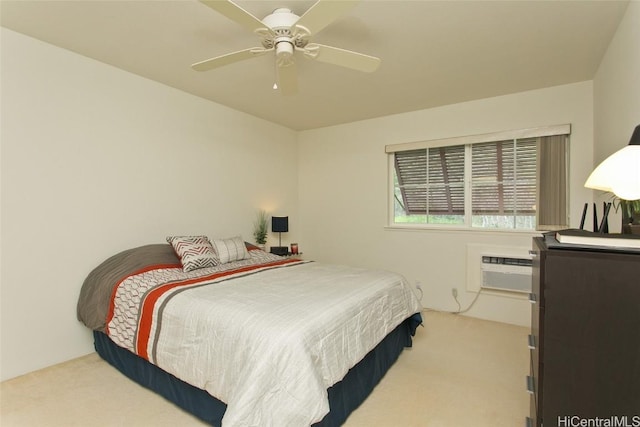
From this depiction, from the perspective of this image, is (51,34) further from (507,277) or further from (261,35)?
(507,277)

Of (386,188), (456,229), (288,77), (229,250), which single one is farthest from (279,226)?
(288,77)

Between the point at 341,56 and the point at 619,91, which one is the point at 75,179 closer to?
the point at 341,56

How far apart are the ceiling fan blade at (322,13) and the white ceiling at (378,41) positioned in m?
0.30

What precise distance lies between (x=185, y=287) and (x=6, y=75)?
1983 millimetres

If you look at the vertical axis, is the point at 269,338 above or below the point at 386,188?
below

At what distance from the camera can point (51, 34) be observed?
2.29 m

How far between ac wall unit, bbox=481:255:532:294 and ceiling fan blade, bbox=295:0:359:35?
3.01 m

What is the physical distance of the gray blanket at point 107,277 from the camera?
2.38 m

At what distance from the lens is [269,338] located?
1514mm

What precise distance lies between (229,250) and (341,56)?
2010 millimetres

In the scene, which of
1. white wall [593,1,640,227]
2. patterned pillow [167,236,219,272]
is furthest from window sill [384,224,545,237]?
patterned pillow [167,236,219,272]

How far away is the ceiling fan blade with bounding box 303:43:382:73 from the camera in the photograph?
189 centimetres

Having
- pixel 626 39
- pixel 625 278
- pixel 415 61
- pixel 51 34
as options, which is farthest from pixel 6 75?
pixel 626 39

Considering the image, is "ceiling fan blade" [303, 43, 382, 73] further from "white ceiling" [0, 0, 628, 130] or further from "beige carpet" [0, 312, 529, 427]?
"beige carpet" [0, 312, 529, 427]
